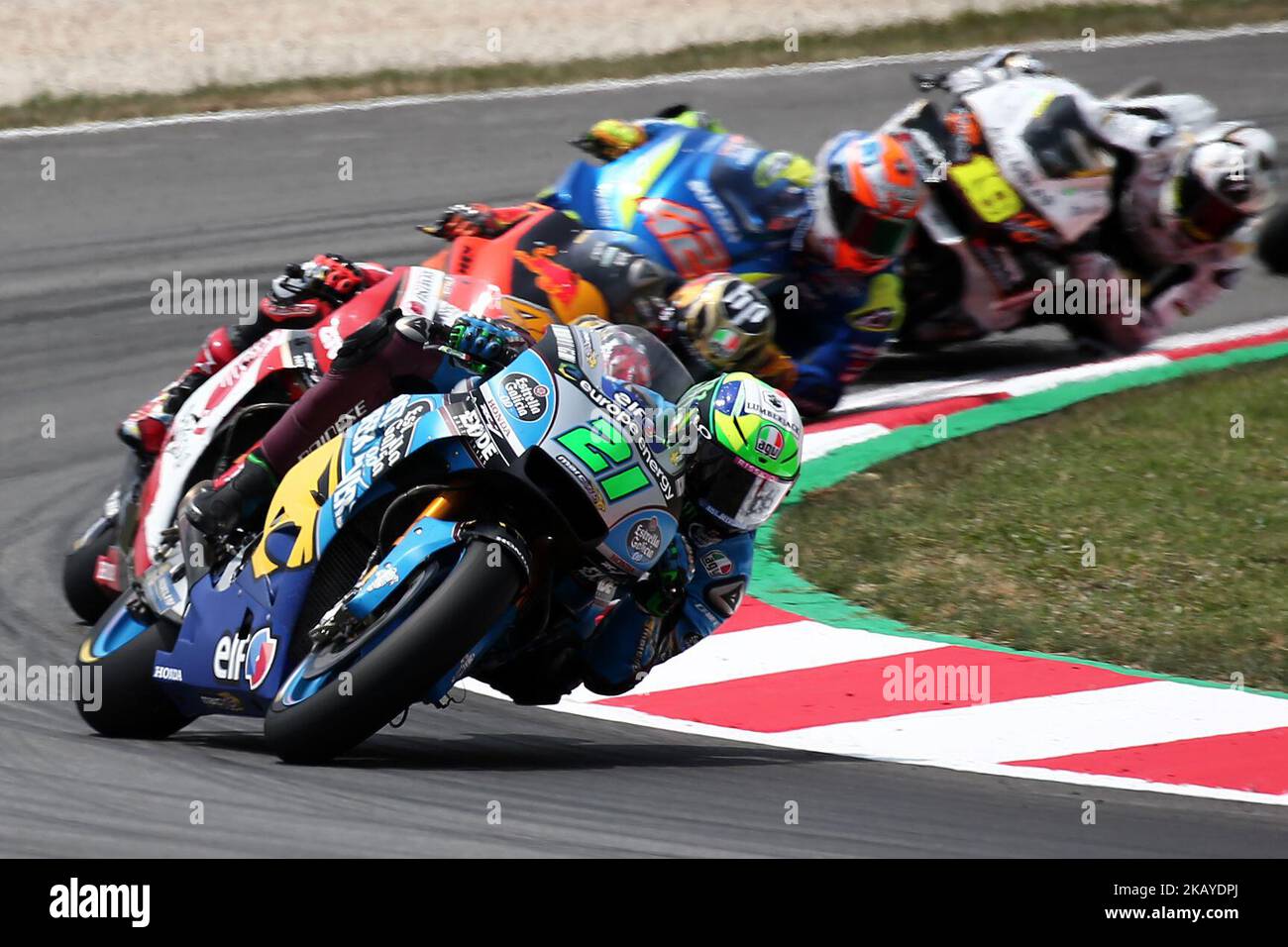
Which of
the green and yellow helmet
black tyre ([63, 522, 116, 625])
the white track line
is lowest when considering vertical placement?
black tyre ([63, 522, 116, 625])

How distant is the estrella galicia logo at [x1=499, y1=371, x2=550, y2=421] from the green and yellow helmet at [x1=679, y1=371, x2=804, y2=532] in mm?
356

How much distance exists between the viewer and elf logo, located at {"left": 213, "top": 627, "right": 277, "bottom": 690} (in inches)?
207

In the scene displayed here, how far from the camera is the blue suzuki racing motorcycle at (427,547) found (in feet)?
16.0

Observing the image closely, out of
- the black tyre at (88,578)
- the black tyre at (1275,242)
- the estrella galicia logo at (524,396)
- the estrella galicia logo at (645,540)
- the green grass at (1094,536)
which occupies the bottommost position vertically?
the green grass at (1094,536)

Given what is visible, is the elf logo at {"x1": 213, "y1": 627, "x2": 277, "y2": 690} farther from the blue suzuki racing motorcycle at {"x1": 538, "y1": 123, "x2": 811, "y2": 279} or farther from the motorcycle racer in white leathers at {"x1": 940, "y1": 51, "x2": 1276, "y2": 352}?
the motorcycle racer in white leathers at {"x1": 940, "y1": 51, "x2": 1276, "y2": 352}

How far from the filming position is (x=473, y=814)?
4.88 m

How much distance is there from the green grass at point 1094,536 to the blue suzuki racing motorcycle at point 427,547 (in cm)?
→ 226

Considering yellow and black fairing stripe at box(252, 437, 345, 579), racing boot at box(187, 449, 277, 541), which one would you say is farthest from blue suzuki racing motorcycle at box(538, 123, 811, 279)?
yellow and black fairing stripe at box(252, 437, 345, 579)

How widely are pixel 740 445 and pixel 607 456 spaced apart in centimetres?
34

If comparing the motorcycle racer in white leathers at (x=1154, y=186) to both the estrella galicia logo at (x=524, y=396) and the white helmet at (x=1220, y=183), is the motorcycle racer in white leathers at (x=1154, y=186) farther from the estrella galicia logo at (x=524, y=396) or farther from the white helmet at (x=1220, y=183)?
the estrella galicia logo at (x=524, y=396)

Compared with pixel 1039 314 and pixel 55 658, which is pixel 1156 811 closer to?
pixel 55 658

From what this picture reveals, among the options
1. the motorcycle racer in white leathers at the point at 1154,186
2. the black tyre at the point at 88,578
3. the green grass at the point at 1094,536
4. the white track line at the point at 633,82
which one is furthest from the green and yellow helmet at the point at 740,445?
the white track line at the point at 633,82

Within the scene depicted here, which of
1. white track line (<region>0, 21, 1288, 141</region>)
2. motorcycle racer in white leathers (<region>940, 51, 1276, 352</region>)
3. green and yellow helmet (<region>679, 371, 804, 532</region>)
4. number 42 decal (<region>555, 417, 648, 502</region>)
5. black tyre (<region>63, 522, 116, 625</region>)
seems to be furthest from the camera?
white track line (<region>0, 21, 1288, 141</region>)
